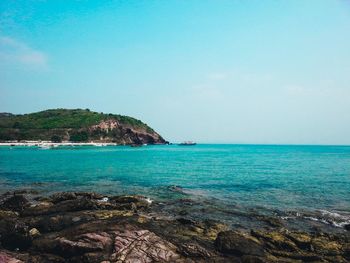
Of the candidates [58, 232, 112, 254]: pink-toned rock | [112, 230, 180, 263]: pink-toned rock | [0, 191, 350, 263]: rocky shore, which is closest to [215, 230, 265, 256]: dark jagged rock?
[0, 191, 350, 263]: rocky shore

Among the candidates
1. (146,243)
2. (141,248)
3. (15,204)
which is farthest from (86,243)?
(15,204)

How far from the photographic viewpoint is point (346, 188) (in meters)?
54.0

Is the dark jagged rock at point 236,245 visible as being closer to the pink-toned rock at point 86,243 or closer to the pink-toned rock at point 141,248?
the pink-toned rock at point 141,248

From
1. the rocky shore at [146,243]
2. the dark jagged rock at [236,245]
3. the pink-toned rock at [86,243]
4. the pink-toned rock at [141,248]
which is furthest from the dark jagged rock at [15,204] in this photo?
the dark jagged rock at [236,245]

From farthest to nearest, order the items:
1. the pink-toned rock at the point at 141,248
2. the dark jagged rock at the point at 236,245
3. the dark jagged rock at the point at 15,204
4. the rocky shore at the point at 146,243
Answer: the dark jagged rock at the point at 15,204, the dark jagged rock at the point at 236,245, the rocky shore at the point at 146,243, the pink-toned rock at the point at 141,248

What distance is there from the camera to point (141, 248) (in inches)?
707

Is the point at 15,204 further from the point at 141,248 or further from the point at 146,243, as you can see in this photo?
the point at 141,248

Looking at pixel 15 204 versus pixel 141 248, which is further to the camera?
pixel 15 204

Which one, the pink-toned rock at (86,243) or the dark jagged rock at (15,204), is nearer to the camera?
the pink-toned rock at (86,243)

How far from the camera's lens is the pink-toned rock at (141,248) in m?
17.3

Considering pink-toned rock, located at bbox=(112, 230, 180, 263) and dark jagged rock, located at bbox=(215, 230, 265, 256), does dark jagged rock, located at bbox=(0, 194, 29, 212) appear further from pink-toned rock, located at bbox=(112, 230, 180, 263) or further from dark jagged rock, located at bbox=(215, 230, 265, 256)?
dark jagged rock, located at bbox=(215, 230, 265, 256)

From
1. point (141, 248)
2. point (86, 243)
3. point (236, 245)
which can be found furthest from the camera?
point (236, 245)

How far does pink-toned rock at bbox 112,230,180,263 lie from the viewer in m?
17.3

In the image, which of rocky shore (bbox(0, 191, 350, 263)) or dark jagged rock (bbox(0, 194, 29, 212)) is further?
dark jagged rock (bbox(0, 194, 29, 212))
